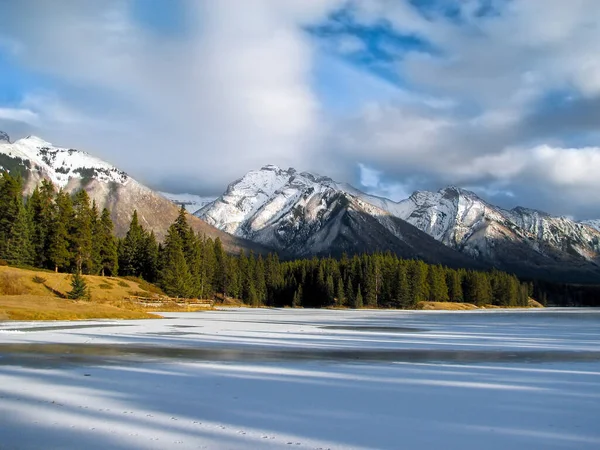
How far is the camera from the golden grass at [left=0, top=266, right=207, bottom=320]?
43.8m

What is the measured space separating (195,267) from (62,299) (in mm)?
53438

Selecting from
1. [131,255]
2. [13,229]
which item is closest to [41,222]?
[13,229]

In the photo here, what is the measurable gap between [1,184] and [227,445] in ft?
312

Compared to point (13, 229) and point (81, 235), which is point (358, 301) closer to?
point (81, 235)

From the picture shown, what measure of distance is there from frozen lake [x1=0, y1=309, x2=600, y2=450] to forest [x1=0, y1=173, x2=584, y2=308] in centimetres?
6845

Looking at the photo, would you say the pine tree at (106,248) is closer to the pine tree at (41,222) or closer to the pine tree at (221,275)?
the pine tree at (41,222)

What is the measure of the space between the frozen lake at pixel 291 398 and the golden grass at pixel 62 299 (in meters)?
20.8

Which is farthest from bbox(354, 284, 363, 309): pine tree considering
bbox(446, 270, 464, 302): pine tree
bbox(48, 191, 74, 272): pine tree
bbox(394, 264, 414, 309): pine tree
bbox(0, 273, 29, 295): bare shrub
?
bbox(0, 273, 29, 295): bare shrub

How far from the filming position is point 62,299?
5366cm

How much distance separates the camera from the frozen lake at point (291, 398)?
9.48m

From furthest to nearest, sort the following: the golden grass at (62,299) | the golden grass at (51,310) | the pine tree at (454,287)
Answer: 1. the pine tree at (454,287)
2. the golden grass at (62,299)
3. the golden grass at (51,310)

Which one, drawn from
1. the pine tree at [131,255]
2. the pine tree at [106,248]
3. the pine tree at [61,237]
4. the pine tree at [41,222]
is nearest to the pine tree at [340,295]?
the pine tree at [131,255]

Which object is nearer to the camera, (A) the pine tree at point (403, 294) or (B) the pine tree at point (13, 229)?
(B) the pine tree at point (13, 229)

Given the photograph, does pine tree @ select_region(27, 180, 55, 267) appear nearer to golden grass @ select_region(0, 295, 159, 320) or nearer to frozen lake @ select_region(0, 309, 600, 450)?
golden grass @ select_region(0, 295, 159, 320)
